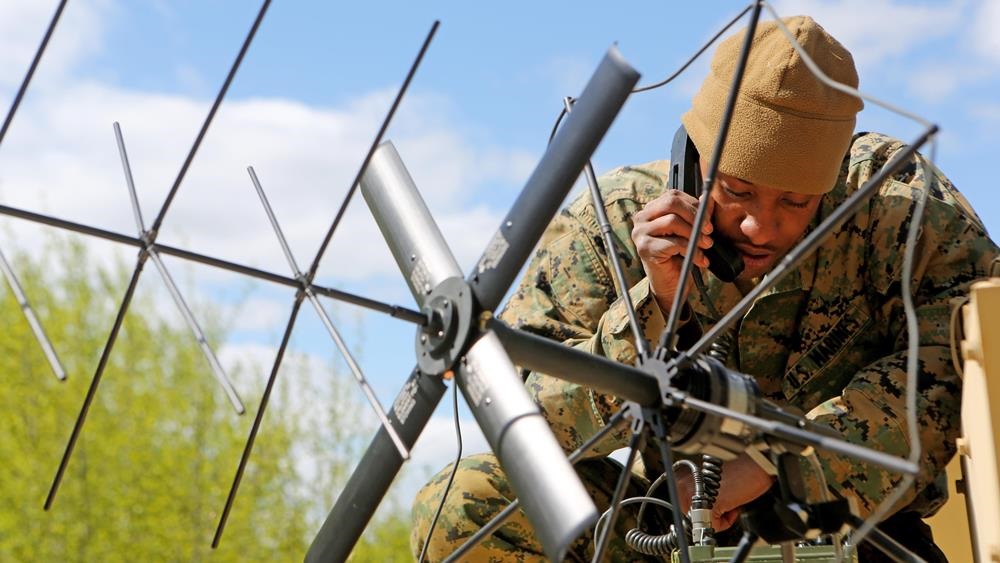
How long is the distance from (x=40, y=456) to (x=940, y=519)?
16.1 meters

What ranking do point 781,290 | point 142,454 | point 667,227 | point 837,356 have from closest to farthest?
1. point 667,227
2. point 837,356
3. point 781,290
4. point 142,454

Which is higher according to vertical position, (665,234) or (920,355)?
(665,234)

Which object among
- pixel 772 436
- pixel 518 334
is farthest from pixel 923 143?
pixel 518 334

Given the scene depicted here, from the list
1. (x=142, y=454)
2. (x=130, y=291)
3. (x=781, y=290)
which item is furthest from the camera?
(x=142, y=454)

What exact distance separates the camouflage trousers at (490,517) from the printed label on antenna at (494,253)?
1.54m

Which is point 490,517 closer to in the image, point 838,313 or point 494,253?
point 838,313

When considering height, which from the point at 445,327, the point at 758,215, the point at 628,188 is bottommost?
the point at 445,327

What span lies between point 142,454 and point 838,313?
52.2 ft

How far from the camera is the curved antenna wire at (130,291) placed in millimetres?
2150

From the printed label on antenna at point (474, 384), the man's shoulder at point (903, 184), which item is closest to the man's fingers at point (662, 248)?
the man's shoulder at point (903, 184)

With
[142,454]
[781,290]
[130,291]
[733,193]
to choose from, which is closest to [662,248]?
[733,193]

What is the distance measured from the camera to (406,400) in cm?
224

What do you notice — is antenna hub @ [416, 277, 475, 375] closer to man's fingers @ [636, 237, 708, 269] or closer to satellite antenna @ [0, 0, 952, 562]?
satellite antenna @ [0, 0, 952, 562]

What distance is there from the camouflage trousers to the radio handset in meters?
0.77
